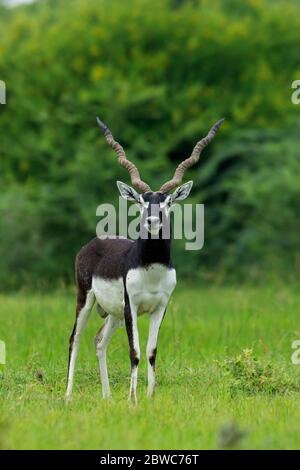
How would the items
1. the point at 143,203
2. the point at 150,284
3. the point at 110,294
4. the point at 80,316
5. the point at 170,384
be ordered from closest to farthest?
the point at 143,203 < the point at 150,284 < the point at 110,294 < the point at 170,384 < the point at 80,316

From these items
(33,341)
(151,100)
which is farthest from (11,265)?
(33,341)

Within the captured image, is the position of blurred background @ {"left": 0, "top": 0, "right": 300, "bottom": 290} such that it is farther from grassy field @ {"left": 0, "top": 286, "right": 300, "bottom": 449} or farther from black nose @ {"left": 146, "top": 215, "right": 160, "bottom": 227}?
black nose @ {"left": 146, "top": 215, "right": 160, "bottom": 227}

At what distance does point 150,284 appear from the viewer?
337 inches

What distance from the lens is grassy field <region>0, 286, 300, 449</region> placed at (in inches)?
264

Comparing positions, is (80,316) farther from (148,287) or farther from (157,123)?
(157,123)

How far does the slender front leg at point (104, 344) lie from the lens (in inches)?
361

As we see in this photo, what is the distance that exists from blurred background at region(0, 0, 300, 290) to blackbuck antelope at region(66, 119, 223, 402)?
36.2 feet

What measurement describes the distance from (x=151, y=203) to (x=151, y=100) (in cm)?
1466

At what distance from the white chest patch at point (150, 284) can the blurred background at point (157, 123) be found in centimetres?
1194

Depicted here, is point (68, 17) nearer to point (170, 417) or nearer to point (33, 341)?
point (33, 341)

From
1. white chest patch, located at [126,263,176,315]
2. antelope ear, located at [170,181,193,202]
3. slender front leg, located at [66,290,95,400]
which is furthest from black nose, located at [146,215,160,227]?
slender front leg, located at [66,290,95,400]

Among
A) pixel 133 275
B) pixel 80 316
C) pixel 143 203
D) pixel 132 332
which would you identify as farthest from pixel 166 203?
pixel 80 316

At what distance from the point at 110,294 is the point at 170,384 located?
3.49 feet

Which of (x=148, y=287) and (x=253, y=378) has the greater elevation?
(x=148, y=287)
